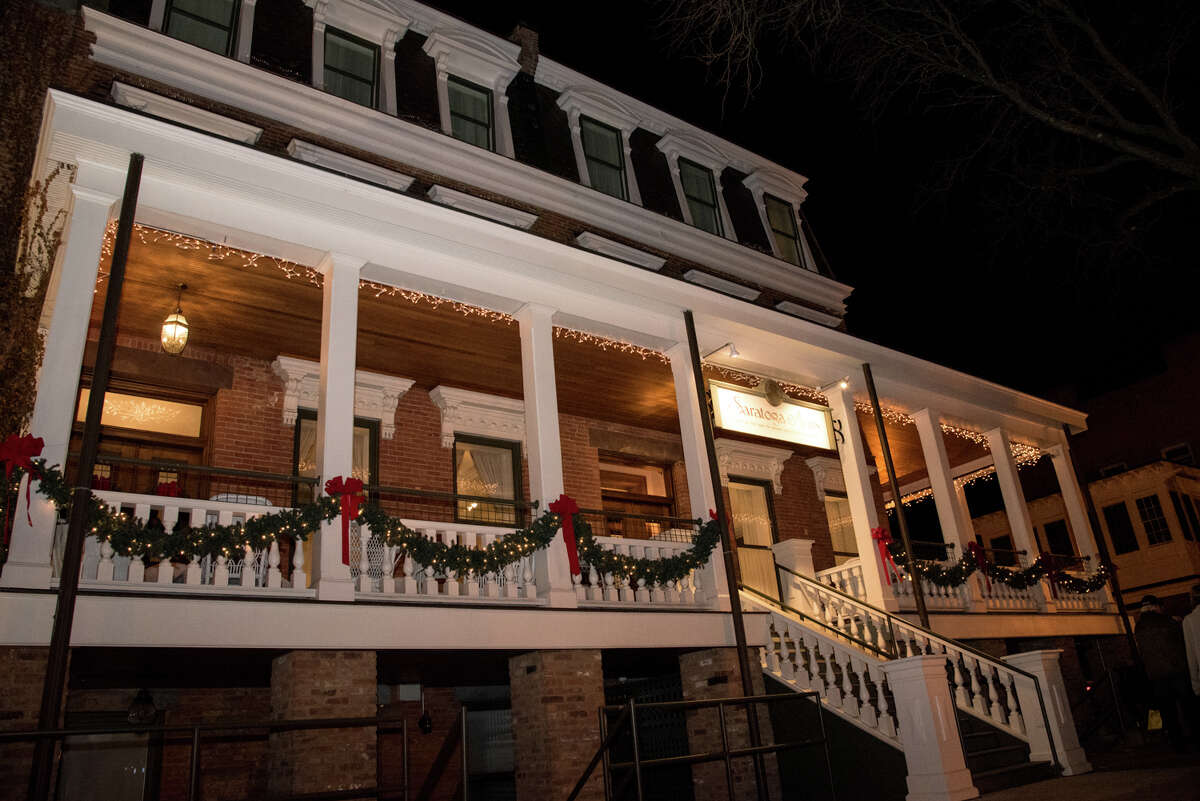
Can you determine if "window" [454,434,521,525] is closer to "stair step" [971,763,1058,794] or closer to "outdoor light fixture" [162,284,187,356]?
"outdoor light fixture" [162,284,187,356]

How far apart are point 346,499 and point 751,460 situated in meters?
10.3

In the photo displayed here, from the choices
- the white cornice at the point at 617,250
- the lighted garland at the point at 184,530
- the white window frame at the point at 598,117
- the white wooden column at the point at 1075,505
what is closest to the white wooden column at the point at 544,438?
the lighted garland at the point at 184,530

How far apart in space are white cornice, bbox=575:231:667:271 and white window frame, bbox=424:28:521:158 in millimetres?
1696

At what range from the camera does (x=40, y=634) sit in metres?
6.19

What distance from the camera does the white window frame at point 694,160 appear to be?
15.7 meters

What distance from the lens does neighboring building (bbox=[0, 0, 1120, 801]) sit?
24.3 feet

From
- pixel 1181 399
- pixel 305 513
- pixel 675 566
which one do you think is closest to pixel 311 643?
pixel 305 513

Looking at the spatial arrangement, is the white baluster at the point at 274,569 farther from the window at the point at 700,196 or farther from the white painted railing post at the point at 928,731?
the window at the point at 700,196

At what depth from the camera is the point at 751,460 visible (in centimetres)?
1655

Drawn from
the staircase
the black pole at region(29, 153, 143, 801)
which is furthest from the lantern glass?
the staircase

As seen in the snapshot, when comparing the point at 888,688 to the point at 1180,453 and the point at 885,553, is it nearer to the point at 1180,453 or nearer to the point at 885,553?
the point at 885,553

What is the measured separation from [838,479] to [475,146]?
10.4 meters

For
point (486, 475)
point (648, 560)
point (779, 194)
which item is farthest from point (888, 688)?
point (779, 194)

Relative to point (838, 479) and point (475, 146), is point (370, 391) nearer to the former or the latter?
point (475, 146)
